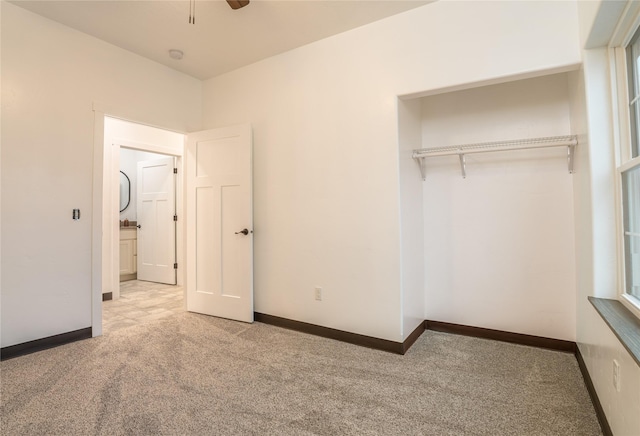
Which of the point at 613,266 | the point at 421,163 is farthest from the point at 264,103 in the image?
the point at 613,266

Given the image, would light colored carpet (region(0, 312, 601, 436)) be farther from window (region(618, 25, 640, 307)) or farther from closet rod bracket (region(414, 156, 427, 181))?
closet rod bracket (region(414, 156, 427, 181))

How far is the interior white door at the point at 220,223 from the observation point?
3.26 meters

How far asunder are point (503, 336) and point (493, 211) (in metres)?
1.05

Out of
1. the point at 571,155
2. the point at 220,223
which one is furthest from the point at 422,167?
the point at 220,223

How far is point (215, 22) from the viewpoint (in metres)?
2.63

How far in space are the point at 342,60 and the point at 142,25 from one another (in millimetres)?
1681

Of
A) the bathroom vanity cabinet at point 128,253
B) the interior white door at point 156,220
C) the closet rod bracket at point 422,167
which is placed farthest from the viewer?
the bathroom vanity cabinet at point 128,253

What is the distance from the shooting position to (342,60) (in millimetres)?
2801

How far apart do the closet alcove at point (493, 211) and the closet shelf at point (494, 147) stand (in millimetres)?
30

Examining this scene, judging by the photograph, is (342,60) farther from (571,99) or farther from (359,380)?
(359,380)

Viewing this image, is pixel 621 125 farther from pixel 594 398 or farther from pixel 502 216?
pixel 594 398

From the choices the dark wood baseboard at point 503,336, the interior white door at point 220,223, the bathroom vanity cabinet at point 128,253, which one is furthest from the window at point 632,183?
the bathroom vanity cabinet at point 128,253

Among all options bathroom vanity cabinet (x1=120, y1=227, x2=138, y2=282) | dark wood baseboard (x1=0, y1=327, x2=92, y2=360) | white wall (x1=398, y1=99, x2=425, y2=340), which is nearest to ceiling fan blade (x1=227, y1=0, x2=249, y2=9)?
white wall (x1=398, y1=99, x2=425, y2=340)

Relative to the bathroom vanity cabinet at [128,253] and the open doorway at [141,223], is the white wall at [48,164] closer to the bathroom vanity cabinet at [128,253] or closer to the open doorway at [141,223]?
the open doorway at [141,223]
